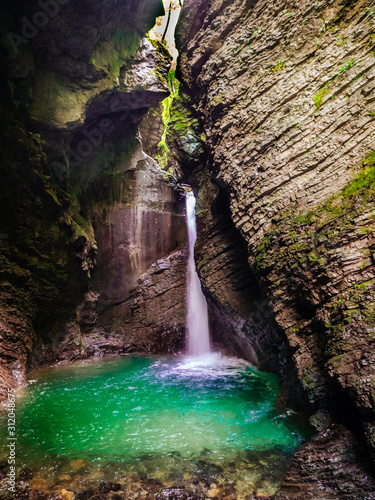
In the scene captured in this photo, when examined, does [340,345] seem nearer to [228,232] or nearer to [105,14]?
[228,232]

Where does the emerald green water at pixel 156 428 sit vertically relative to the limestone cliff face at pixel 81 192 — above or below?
below

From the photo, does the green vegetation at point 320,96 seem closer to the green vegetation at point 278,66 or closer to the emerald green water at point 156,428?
the green vegetation at point 278,66

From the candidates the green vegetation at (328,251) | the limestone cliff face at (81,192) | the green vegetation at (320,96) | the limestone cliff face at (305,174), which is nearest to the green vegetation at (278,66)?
the limestone cliff face at (305,174)

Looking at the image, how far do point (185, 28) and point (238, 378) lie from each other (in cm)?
1255

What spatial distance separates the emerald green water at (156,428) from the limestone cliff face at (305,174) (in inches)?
42.9

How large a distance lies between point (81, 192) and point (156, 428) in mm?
9655

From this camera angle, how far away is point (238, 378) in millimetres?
8875

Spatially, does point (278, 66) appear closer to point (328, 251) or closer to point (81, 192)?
point (328, 251)

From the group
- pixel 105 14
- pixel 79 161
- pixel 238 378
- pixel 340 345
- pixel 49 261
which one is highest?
pixel 105 14

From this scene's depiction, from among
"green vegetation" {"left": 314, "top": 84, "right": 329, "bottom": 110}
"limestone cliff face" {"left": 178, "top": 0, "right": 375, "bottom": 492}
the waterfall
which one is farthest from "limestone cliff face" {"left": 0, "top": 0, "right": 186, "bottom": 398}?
"green vegetation" {"left": 314, "top": 84, "right": 329, "bottom": 110}

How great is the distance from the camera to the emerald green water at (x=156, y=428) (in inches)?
172

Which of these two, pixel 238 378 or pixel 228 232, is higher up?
pixel 228 232

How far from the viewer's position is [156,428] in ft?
19.1

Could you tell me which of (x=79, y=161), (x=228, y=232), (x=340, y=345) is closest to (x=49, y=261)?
(x=79, y=161)
